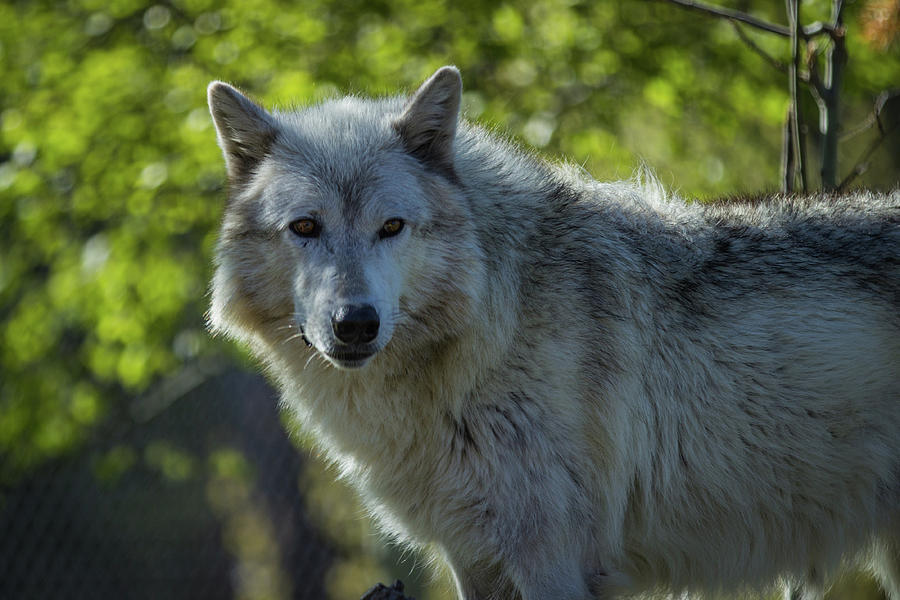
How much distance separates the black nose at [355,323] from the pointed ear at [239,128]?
88 cm

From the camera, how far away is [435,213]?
3311 millimetres

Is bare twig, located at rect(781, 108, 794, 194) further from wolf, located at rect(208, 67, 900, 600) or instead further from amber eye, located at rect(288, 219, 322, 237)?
amber eye, located at rect(288, 219, 322, 237)

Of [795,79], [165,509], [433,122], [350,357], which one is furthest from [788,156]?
[165,509]

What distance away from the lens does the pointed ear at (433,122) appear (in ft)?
11.2

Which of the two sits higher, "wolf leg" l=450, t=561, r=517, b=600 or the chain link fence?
"wolf leg" l=450, t=561, r=517, b=600

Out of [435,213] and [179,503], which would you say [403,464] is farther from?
[179,503]

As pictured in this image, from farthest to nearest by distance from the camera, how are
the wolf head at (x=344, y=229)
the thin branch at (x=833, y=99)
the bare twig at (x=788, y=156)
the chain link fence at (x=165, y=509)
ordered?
the chain link fence at (x=165, y=509) < the bare twig at (x=788, y=156) < the thin branch at (x=833, y=99) < the wolf head at (x=344, y=229)

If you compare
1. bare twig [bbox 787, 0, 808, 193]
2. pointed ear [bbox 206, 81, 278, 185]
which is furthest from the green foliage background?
pointed ear [bbox 206, 81, 278, 185]

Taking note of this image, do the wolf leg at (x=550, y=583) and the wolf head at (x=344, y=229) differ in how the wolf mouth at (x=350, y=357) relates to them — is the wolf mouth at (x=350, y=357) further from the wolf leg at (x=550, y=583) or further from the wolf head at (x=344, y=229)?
the wolf leg at (x=550, y=583)

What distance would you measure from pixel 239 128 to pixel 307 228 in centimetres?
55

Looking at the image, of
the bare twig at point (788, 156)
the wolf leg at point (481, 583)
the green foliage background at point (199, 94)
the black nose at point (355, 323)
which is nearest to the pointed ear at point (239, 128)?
the black nose at point (355, 323)

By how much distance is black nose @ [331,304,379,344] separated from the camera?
294 centimetres

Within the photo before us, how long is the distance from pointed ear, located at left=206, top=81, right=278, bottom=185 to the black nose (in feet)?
2.89

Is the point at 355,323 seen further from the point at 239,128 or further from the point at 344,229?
the point at 239,128
